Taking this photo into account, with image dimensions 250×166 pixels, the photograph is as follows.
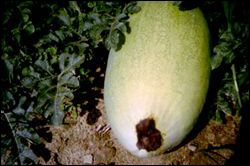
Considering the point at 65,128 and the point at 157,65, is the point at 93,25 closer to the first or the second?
the point at 157,65

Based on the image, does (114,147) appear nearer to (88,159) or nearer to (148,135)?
(88,159)

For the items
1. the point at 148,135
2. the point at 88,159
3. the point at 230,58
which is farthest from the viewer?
the point at 88,159

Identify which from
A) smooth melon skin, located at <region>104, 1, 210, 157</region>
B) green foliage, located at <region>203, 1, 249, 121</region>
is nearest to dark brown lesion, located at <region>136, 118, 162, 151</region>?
smooth melon skin, located at <region>104, 1, 210, 157</region>

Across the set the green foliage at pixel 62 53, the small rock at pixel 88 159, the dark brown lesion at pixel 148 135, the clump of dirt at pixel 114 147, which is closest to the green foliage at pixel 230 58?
the green foliage at pixel 62 53

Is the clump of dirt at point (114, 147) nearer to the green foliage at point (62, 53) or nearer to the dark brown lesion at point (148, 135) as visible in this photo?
the green foliage at point (62, 53)

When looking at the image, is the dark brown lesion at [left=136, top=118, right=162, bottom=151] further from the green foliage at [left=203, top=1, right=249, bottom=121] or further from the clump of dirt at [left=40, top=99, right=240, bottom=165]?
the green foliage at [left=203, top=1, right=249, bottom=121]

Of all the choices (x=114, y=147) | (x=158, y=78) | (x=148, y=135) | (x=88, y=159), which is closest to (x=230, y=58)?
(x=158, y=78)
